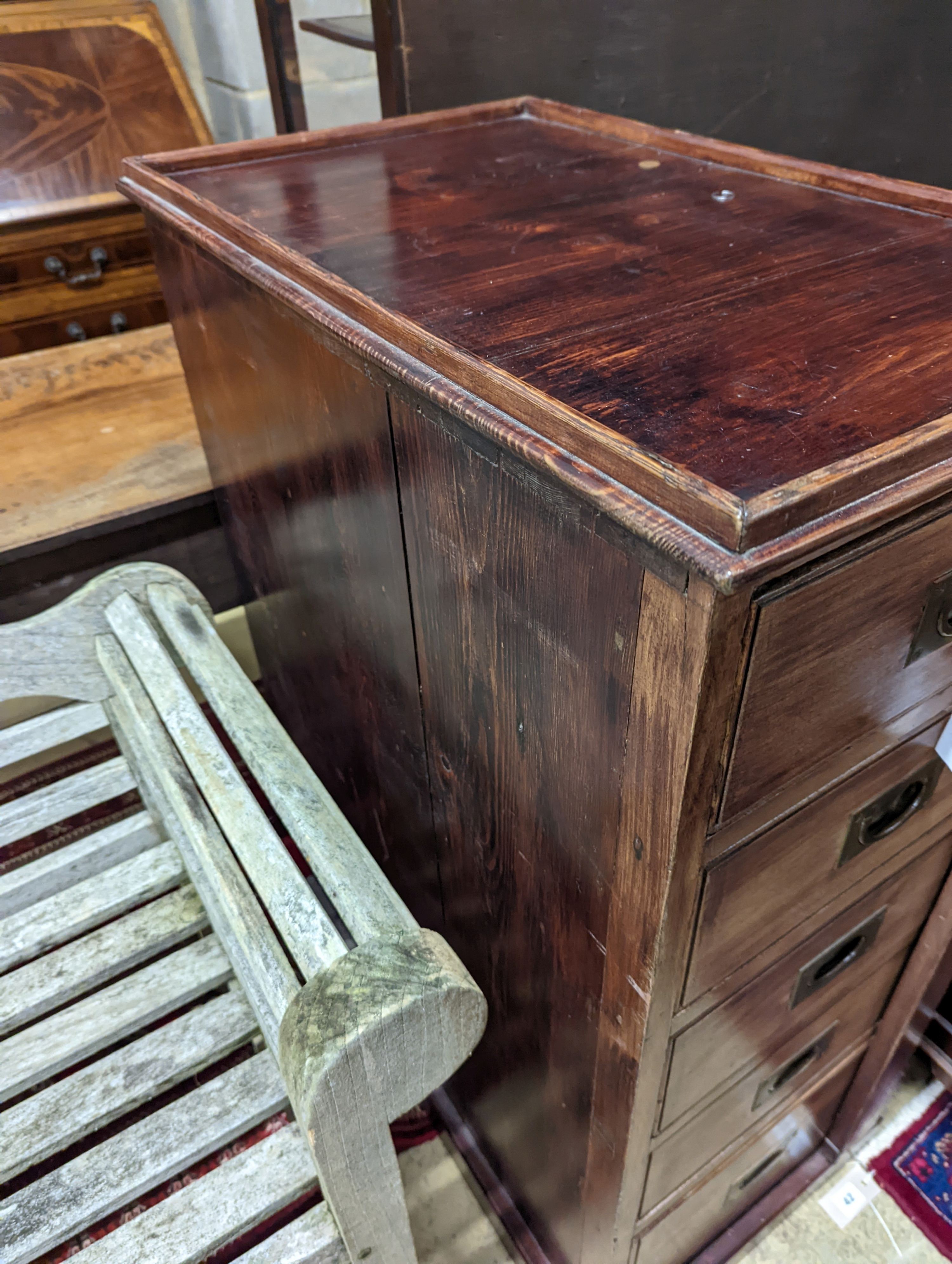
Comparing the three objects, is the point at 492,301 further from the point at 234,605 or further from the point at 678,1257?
the point at 678,1257

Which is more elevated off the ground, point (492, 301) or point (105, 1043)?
point (492, 301)

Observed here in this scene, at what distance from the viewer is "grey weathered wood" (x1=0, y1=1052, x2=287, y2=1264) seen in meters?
0.81

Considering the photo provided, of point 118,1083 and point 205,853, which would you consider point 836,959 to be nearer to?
point 205,853

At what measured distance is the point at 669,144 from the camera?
3.06ft

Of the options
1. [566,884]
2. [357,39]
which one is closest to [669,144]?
[357,39]

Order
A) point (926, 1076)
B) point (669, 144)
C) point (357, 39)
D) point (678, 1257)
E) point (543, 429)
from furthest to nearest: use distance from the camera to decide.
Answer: point (926, 1076) < point (357, 39) < point (678, 1257) < point (669, 144) < point (543, 429)

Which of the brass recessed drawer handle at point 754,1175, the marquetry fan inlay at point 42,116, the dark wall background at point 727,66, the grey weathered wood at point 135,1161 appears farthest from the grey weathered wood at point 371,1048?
the marquetry fan inlay at point 42,116

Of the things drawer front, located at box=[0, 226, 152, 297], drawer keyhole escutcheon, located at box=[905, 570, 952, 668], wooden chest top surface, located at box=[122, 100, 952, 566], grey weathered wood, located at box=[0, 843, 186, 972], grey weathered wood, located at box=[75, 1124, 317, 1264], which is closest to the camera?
wooden chest top surface, located at box=[122, 100, 952, 566]

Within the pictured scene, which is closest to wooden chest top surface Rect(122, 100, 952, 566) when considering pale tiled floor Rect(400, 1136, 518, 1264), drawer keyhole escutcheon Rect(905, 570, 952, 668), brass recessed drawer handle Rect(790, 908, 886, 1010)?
drawer keyhole escutcheon Rect(905, 570, 952, 668)

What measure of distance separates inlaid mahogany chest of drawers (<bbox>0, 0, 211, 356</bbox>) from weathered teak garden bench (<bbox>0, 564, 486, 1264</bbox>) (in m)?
0.65

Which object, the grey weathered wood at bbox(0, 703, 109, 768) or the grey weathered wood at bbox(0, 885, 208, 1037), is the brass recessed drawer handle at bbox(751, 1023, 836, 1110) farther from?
the grey weathered wood at bbox(0, 703, 109, 768)

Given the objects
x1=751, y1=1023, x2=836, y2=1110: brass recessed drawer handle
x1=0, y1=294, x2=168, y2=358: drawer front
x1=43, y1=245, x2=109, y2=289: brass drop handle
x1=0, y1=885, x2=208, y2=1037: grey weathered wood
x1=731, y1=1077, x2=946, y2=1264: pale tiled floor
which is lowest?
x1=731, y1=1077, x2=946, y2=1264: pale tiled floor

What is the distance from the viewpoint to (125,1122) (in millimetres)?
1200

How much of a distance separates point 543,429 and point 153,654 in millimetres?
672
